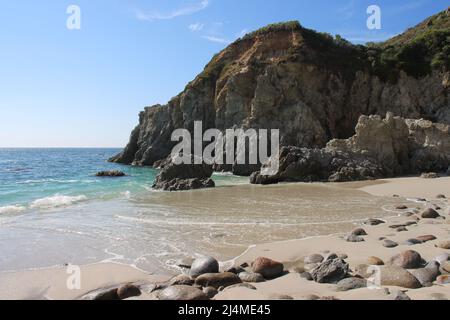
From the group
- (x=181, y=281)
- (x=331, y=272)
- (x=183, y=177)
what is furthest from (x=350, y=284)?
(x=183, y=177)

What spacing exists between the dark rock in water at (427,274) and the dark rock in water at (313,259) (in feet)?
6.04

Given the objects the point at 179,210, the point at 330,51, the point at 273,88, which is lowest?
the point at 179,210

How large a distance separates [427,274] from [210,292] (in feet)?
12.1

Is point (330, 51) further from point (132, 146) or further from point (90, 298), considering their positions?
point (90, 298)

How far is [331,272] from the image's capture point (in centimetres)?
653

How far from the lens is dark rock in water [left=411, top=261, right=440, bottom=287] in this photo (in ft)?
20.1

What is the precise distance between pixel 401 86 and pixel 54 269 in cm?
4253

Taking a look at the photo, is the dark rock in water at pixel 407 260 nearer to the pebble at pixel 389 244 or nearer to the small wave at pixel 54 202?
the pebble at pixel 389 244

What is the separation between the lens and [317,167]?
1115 inches

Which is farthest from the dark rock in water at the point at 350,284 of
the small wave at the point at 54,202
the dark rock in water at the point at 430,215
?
the small wave at the point at 54,202

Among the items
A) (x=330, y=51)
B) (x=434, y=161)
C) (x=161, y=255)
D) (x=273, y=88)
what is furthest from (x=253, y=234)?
(x=330, y=51)

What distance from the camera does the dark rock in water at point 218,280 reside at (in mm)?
6648

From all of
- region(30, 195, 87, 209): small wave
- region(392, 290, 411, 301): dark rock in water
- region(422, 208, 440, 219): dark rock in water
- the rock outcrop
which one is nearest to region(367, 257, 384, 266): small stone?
region(392, 290, 411, 301): dark rock in water

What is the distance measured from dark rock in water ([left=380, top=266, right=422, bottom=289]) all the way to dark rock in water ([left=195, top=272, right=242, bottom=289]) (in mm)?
2495
